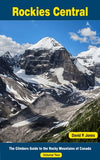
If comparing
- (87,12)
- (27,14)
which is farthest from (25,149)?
(87,12)

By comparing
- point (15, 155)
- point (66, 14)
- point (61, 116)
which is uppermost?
point (66, 14)

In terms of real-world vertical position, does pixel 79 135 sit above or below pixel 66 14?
below

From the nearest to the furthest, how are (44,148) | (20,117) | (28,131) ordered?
1. (44,148)
2. (28,131)
3. (20,117)

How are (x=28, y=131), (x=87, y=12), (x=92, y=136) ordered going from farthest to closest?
(x=28, y=131) < (x=87, y=12) < (x=92, y=136)

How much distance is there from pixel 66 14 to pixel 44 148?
12394 mm

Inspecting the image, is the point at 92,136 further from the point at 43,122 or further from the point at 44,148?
the point at 43,122

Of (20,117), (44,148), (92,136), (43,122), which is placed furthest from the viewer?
(20,117)

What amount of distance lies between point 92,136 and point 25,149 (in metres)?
6.06

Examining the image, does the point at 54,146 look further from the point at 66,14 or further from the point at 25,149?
the point at 66,14

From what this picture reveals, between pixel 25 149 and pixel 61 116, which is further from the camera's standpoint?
pixel 61 116

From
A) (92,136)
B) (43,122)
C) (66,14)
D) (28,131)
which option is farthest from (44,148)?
(43,122)

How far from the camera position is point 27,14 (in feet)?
70.1

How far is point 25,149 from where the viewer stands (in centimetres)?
1831

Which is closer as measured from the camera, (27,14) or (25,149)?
(25,149)
